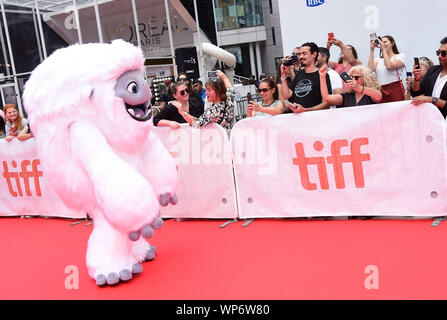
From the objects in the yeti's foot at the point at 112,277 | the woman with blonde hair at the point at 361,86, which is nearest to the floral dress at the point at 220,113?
the woman with blonde hair at the point at 361,86

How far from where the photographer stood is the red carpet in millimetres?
2877

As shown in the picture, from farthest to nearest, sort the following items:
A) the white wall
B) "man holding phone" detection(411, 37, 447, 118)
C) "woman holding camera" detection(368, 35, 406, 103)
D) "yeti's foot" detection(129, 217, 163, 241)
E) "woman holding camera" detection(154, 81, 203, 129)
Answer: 1. the white wall
2. "woman holding camera" detection(368, 35, 406, 103)
3. "woman holding camera" detection(154, 81, 203, 129)
4. "man holding phone" detection(411, 37, 447, 118)
5. "yeti's foot" detection(129, 217, 163, 241)

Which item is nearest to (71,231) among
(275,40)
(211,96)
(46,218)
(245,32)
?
(46,218)

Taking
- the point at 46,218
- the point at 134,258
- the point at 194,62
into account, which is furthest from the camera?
the point at 194,62

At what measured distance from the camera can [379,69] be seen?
18.0 feet

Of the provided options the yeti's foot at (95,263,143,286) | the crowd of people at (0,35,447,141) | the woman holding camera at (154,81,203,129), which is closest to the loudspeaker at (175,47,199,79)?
the crowd of people at (0,35,447,141)

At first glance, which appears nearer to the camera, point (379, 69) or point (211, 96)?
point (211, 96)

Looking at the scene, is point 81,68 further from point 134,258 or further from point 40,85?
point 134,258

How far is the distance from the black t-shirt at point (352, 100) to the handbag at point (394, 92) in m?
0.87

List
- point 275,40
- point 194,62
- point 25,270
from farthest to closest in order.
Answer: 1. point 275,40
2. point 194,62
3. point 25,270

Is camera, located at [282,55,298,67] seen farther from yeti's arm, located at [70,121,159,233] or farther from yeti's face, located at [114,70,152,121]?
yeti's arm, located at [70,121,159,233]

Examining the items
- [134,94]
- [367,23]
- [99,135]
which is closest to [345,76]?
[134,94]

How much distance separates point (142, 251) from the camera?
3.79 m

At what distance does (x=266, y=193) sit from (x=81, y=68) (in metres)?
2.39
